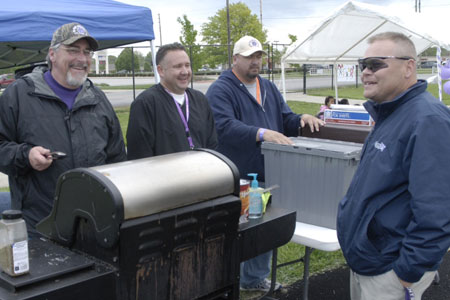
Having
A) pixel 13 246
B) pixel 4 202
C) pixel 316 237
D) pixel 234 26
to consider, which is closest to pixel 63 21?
pixel 4 202

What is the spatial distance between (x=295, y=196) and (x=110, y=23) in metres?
3.30

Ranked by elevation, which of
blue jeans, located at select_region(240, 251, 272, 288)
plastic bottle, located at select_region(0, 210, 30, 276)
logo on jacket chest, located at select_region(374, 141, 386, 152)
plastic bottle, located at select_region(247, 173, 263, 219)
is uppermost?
logo on jacket chest, located at select_region(374, 141, 386, 152)

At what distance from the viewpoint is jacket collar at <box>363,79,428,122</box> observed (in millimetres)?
1949

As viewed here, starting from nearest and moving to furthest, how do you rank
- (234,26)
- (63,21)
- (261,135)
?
(261,135), (63,21), (234,26)

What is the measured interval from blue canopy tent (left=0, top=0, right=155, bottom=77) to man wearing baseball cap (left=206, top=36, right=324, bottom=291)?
2213 millimetres

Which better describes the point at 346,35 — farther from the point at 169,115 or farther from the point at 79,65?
the point at 79,65

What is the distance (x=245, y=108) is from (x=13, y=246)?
2071mm

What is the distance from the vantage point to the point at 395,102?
1.97m

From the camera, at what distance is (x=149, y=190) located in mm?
1784

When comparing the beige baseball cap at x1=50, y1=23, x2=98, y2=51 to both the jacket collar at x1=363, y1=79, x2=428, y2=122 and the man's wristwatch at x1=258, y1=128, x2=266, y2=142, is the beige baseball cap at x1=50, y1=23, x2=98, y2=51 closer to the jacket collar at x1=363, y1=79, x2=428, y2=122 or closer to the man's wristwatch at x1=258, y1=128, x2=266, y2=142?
the man's wristwatch at x1=258, y1=128, x2=266, y2=142

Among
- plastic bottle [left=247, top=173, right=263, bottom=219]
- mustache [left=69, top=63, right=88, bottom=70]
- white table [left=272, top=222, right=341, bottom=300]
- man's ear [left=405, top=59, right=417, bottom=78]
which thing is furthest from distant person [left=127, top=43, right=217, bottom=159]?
man's ear [left=405, top=59, right=417, bottom=78]

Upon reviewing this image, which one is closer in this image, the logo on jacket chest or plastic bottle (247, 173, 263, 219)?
the logo on jacket chest

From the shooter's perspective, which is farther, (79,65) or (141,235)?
(79,65)

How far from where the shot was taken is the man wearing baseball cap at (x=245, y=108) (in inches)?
129
